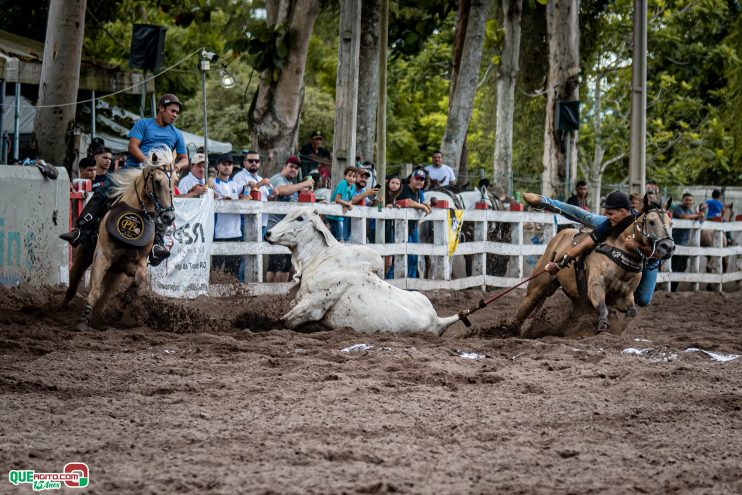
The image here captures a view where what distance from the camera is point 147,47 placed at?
18078mm

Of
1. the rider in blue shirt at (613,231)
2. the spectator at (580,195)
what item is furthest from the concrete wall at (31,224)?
the spectator at (580,195)

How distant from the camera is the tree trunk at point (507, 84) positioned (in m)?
26.8

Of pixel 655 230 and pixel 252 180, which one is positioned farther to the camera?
pixel 252 180

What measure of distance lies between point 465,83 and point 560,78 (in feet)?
7.33

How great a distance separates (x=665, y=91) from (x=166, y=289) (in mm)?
32661

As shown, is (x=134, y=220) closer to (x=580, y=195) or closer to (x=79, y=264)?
(x=79, y=264)

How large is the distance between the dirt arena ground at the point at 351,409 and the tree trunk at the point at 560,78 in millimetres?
13789

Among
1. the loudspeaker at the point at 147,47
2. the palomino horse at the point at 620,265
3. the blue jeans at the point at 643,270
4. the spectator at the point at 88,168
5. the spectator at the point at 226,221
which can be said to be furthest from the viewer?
the loudspeaker at the point at 147,47

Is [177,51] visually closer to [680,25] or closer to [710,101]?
[680,25]

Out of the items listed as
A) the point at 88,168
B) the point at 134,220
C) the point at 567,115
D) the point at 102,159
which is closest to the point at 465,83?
the point at 567,115

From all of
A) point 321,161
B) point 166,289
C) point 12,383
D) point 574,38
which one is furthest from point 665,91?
point 12,383

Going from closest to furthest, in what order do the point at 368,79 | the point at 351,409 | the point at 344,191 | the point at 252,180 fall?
the point at 351,409 → the point at 252,180 → the point at 344,191 → the point at 368,79

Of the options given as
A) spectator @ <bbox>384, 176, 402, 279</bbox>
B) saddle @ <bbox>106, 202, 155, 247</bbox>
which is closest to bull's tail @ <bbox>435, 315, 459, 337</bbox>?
saddle @ <bbox>106, 202, 155, 247</bbox>

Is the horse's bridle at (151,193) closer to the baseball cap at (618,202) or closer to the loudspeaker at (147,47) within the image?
the baseball cap at (618,202)
